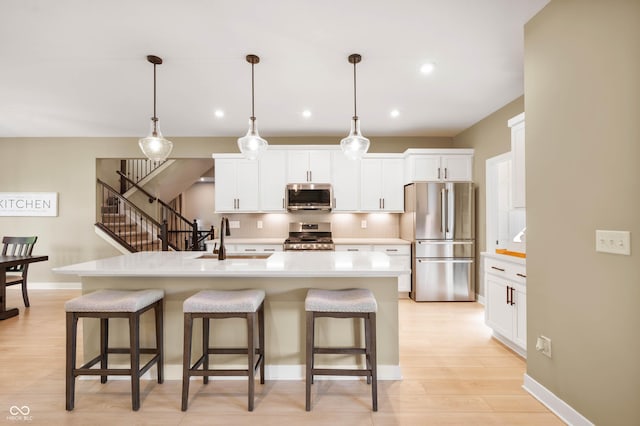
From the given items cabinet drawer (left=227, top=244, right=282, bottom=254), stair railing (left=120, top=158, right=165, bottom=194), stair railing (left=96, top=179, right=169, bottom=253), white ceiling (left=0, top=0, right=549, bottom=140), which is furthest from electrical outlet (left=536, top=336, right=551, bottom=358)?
stair railing (left=120, top=158, right=165, bottom=194)

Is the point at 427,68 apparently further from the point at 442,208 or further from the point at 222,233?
the point at 222,233

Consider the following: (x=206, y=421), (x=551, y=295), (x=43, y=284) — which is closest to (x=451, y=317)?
(x=551, y=295)

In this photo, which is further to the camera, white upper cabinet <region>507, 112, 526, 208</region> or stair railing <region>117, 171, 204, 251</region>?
stair railing <region>117, 171, 204, 251</region>

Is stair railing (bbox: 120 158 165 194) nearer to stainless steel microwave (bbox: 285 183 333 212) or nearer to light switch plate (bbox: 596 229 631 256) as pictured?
stainless steel microwave (bbox: 285 183 333 212)

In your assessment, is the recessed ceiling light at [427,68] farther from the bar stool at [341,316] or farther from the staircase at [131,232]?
the staircase at [131,232]

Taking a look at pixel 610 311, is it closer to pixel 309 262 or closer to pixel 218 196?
pixel 309 262

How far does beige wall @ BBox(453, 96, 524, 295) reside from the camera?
4012 mm

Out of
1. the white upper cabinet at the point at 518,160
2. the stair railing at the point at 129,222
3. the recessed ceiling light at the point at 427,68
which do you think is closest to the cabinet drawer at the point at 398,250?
the white upper cabinet at the point at 518,160

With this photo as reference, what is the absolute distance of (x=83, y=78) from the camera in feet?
10.4

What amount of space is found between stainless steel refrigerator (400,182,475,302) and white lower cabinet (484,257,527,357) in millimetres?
1208

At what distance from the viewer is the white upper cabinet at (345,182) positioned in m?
5.10

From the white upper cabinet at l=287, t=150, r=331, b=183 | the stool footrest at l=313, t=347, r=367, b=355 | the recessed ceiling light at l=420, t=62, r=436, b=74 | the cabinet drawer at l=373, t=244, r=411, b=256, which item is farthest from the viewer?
the white upper cabinet at l=287, t=150, r=331, b=183

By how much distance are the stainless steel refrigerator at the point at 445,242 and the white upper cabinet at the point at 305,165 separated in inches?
61.0

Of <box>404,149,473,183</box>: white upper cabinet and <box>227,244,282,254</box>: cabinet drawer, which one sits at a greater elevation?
<box>404,149,473,183</box>: white upper cabinet
